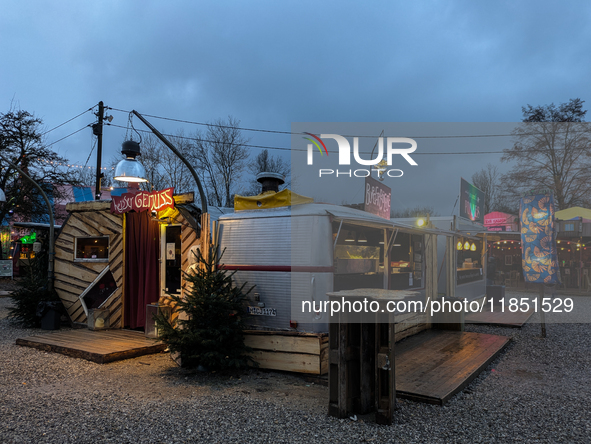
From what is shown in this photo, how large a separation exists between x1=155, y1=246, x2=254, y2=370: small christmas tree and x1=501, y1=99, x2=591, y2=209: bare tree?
22.9 m

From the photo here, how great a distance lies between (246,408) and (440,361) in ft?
10.8

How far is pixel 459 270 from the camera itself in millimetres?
12711

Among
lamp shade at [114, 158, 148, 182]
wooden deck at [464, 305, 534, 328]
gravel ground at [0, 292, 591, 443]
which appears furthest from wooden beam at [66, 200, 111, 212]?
wooden deck at [464, 305, 534, 328]

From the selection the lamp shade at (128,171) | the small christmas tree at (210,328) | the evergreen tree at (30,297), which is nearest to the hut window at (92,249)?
the evergreen tree at (30,297)

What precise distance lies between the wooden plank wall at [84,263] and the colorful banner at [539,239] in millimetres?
8576

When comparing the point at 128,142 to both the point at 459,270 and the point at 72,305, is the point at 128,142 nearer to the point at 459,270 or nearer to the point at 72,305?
the point at 72,305

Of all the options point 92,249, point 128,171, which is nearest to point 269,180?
point 128,171

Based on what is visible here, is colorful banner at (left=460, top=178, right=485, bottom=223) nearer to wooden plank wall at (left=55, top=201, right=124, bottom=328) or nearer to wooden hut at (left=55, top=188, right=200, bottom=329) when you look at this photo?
wooden hut at (left=55, top=188, right=200, bottom=329)

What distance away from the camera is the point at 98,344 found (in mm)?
7617

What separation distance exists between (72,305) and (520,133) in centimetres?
2604

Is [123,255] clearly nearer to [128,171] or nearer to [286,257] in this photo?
[128,171]

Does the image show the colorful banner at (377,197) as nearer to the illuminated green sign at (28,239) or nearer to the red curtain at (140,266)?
the red curtain at (140,266)

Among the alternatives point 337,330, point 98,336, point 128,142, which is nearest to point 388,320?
point 337,330

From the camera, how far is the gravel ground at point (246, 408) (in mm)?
4043
